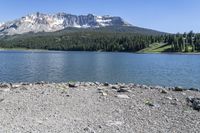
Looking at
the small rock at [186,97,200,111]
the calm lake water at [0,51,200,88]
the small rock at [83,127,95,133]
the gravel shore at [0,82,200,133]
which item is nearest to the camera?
the small rock at [83,127,95,133]

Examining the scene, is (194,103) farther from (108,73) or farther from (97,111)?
(108,73)

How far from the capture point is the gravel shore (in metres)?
19.5

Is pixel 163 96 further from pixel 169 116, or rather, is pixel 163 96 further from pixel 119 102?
pixel 169 116

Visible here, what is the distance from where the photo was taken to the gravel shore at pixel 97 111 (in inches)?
766

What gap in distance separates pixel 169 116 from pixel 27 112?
28.2ft

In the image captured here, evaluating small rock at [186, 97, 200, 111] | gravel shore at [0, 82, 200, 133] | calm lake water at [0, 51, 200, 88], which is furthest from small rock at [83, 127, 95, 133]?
calm lake water at [0, 51, 200, 88]

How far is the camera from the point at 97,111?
76.1 feet

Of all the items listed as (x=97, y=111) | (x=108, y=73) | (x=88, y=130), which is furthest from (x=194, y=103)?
(x=108, y=73)

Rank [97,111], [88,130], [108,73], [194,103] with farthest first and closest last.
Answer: [108,73] → [194,103] → [97,111] → [88,130]

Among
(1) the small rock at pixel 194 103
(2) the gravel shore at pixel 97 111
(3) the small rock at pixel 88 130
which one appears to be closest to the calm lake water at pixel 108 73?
(1) the small rock at pixel 194 103

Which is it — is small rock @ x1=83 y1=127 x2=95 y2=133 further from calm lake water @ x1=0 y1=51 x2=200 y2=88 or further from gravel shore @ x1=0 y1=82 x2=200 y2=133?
calm lake water @ x1=0 y1=51 x2=200 y2=88

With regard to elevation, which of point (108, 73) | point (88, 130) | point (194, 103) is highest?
point (194, 103)

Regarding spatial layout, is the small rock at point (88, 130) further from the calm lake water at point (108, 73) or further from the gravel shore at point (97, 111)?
the calm lake water at point (108, 73)

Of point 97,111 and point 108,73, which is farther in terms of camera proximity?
point 108,73
